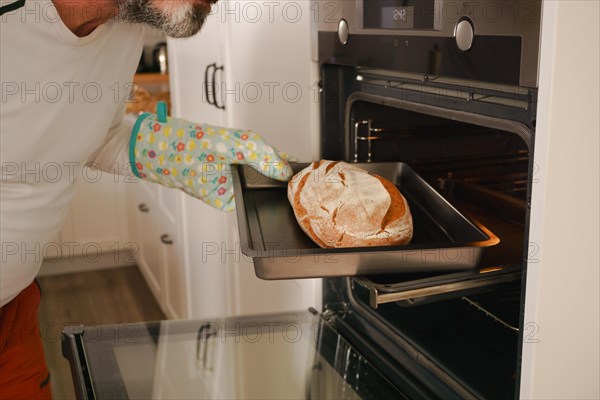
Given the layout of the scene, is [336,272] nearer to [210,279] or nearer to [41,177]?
[41,177]

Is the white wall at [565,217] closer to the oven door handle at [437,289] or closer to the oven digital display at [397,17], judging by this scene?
the oven door handle at [437,289]

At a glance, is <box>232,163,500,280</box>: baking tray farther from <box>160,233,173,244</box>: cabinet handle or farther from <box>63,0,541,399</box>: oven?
<box>160,233,173,244</box>: cabinet handle

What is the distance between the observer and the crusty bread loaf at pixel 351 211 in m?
0.89

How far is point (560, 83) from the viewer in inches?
26.0

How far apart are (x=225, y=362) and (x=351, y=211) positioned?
38 cm

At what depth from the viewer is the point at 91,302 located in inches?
128

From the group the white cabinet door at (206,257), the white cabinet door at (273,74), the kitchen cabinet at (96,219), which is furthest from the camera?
the kitchen cabinet at (96,219)

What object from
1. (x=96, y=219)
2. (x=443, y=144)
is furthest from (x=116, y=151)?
(x=96, y=219)

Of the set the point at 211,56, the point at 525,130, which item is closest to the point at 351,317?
the point at 525,130

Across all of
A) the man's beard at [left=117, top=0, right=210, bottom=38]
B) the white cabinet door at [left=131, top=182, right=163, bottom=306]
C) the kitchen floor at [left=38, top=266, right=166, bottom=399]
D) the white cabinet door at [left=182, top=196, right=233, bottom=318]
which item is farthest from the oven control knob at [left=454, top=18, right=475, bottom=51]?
the kitchen floor at [left=38, top=266, right=166, bottom=399]

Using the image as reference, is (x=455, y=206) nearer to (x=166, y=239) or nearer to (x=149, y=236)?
(x=166, y=239)

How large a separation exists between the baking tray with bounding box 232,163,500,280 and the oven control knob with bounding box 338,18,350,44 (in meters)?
0.20

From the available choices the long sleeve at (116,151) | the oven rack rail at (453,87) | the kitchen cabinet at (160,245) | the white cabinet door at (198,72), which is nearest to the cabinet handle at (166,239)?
the kitchen cabinet at (160,245)

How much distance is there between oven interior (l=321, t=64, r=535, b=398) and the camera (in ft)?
2.63
